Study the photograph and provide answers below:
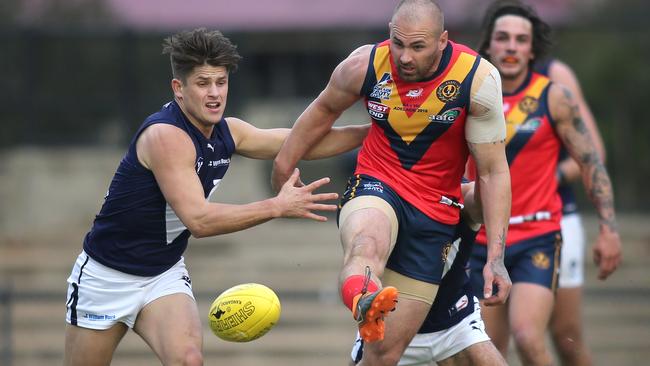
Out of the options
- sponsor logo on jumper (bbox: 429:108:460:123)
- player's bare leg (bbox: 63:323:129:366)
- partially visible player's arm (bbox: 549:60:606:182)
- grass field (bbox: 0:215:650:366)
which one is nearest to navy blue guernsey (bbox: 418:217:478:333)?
sponsor logo on jumper (bbox: 429:108:460:123)

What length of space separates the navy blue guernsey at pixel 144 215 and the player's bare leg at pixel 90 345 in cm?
36

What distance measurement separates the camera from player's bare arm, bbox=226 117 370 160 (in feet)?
20.4

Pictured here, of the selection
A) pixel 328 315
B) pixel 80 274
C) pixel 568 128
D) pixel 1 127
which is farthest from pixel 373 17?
pixel 80 274

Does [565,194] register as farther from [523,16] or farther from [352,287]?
[352,287]

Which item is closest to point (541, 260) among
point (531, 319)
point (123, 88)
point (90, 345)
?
point (531, 319)

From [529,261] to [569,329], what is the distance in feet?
2.23

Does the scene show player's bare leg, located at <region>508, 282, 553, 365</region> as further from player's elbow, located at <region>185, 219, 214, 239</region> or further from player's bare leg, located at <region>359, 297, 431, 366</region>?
player's elbow, located at <region>185, 219, 214, 239</region>

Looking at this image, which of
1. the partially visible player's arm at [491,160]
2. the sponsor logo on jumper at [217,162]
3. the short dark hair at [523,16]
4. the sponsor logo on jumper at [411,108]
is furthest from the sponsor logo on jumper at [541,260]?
the sponsor logo on jumper at [217,162]

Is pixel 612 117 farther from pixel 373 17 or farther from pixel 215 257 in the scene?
pixel 373 17

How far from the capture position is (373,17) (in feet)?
68.2

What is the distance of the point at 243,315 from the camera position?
18.8ft

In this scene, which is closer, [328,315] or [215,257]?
[328,315]

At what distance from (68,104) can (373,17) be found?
317 inches

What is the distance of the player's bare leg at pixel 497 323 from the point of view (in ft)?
23.4
